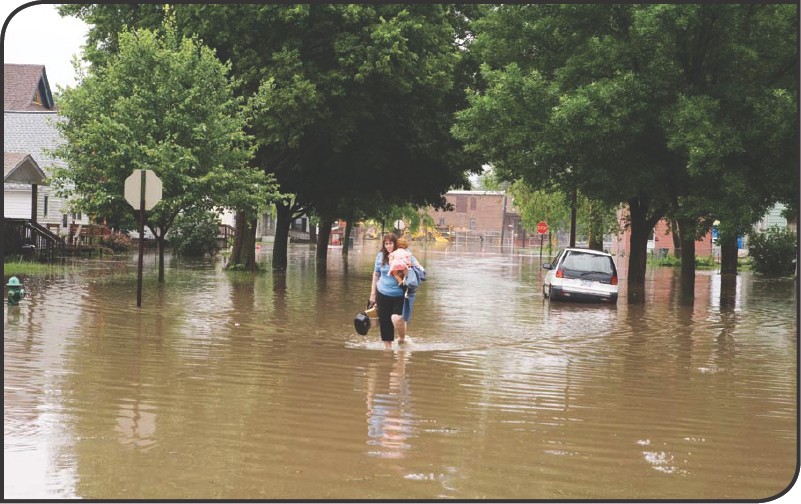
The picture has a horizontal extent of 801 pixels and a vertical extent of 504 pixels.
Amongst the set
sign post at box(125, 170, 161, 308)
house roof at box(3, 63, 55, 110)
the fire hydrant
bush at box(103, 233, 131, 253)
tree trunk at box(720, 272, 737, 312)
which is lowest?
tree trunk at box(720, 272, 737, 312)

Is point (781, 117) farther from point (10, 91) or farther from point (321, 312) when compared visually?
point (10, 91)

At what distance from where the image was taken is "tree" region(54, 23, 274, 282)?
25453 millimetres

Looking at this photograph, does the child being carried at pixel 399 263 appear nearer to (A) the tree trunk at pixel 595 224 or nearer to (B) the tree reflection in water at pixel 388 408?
(B) the tree reflection in water at pixel 388 408

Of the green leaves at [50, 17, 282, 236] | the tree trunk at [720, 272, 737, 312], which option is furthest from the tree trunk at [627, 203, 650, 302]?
the green leaves at [50, 17, 282, 236]

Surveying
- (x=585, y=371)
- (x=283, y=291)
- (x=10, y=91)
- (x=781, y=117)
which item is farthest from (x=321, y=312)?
(x=10, y=91)

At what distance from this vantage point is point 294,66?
1203 inches

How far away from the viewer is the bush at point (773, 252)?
45.6 meters

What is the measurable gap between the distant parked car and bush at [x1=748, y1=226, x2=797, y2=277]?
74.1ft

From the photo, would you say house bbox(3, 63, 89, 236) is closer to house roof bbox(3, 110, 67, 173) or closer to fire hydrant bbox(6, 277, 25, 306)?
house roof bbox(3, 110, 67, 173)

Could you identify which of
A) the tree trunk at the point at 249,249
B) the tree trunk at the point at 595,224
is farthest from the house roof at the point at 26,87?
the tree trunk at the point at 595,224

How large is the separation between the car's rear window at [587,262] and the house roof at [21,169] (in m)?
20.0

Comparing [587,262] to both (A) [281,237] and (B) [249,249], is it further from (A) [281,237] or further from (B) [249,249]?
(A) [281,237]

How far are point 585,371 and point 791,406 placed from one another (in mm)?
2777

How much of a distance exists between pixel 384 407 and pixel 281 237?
32.2m
